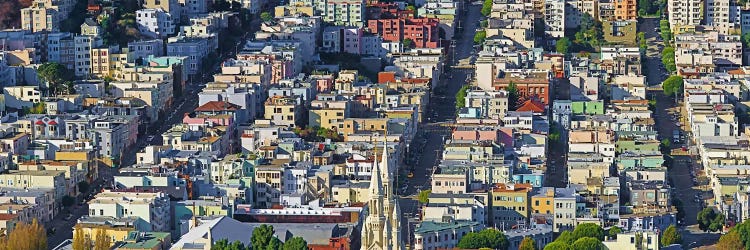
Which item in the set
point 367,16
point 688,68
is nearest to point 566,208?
point 688,68

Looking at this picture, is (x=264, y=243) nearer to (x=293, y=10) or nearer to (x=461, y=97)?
(x=461, y=97)

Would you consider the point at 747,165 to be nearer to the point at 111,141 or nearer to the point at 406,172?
the point at 406,172

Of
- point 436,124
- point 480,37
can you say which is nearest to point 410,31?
point 480,37

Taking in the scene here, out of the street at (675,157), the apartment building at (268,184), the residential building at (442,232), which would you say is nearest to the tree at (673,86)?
the street at (675,157)

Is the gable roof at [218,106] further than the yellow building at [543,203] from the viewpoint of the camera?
Yes

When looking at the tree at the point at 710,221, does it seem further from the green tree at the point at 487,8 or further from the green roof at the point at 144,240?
the green tree at the point at 487,8

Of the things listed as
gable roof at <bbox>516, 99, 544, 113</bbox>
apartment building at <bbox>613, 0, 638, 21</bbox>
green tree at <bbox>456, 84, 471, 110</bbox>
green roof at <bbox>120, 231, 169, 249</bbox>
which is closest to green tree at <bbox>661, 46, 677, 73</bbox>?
apartment building at <bbox>613, 0, 638, 21</bbox>

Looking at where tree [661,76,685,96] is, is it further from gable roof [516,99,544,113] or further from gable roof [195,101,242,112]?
gable roof [195,101,242,112]

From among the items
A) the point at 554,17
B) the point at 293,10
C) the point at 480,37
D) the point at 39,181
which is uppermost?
the point at 293,10
